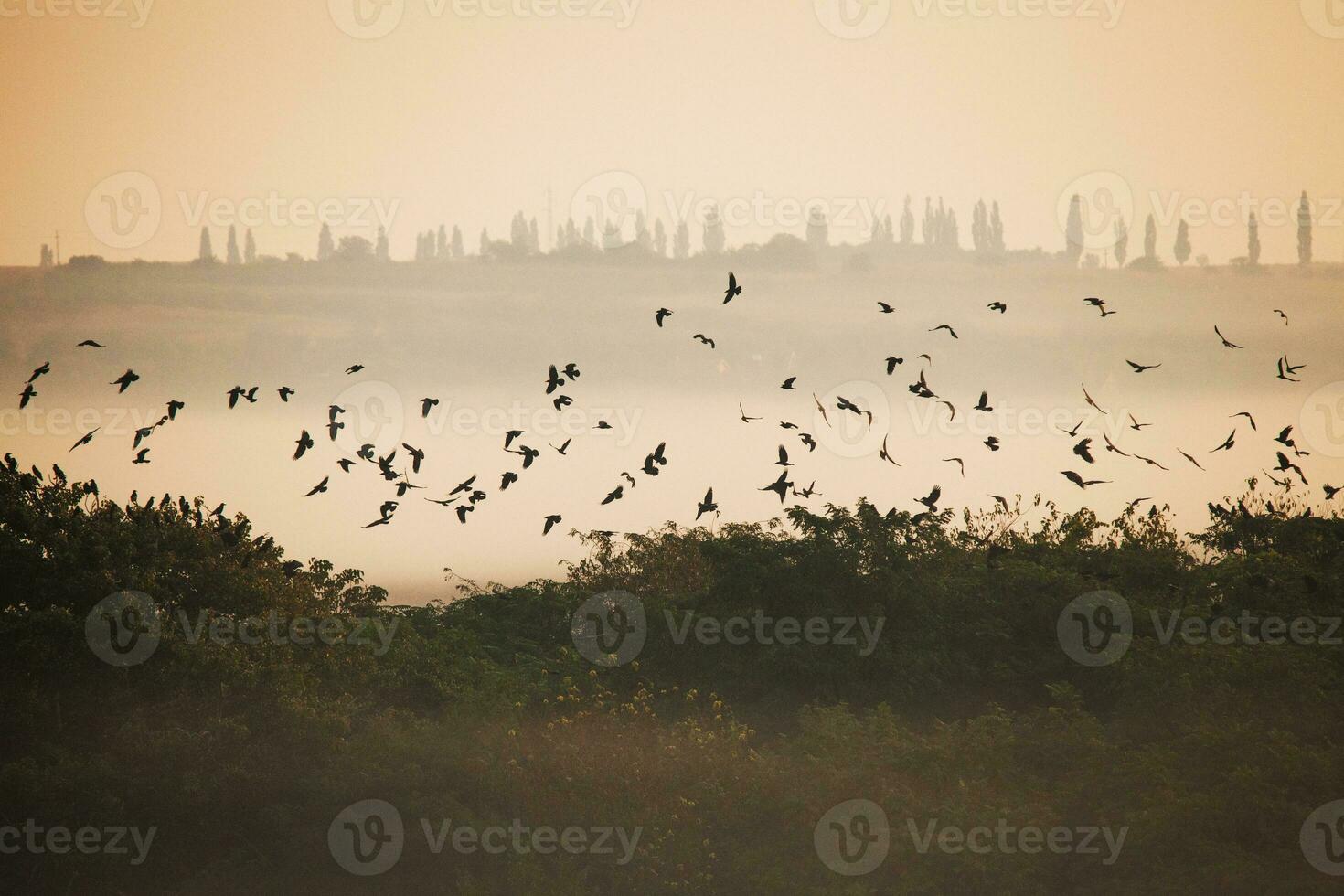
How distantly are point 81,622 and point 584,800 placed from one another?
42.5 ft

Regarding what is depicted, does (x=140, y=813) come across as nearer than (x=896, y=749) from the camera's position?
Yes

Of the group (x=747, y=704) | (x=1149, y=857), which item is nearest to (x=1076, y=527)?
(x=747, y=704)

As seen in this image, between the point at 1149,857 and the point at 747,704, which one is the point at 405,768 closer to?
the point at 747,704

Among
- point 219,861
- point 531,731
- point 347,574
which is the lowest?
point 219,861

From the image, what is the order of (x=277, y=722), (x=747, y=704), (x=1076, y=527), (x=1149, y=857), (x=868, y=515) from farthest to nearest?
(x=1076, y=527) < (x=868, y=515) < (x=747, y=704) < (x=277, y=722) < (x=1149, y=857)

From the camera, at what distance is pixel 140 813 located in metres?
30.4
